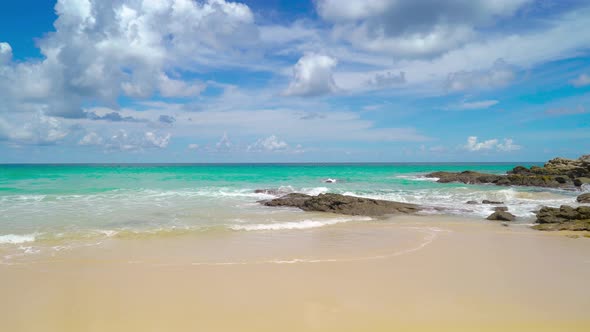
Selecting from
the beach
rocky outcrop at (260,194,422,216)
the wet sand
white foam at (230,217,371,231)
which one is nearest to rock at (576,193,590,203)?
rocky outcrop at (260,194,422,216)

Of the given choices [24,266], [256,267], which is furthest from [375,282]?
[24,266]

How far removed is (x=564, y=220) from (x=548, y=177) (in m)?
25.5

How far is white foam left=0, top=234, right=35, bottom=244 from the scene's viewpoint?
9.50 m

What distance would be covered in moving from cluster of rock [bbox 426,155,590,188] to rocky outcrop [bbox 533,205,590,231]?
2252 cm

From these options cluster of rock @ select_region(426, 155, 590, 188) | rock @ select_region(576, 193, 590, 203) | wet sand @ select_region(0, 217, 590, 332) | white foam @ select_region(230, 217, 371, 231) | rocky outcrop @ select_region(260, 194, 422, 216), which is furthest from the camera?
cluster of rock @ select_region(426, 155, 590, 188)

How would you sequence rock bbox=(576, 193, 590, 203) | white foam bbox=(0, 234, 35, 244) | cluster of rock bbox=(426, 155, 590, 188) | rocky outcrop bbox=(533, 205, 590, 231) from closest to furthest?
white foam bbox=(0, 234, 35, 244) < rocky outcrop bbox=(533, 205, 590, 231) < rock bbox=(576, 193, 590, 203) < cluster of rock bbox=(426, 155, 590, 188)

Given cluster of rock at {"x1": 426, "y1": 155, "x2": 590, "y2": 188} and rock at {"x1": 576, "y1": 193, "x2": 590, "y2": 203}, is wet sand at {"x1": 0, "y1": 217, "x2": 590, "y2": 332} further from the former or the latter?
cluster of rock at {"x1": 426, "y1": 155, "x2": 590, "y2": 188}

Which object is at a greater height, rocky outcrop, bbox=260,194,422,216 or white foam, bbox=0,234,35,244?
rocky outcrop, bbox=260,194,422,216

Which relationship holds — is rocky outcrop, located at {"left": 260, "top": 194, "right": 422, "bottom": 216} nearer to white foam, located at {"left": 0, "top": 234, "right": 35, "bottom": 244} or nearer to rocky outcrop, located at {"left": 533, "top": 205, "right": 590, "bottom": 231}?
rocky outcrop, located at {"left": 533, "top": 205, "right": 590, "bottom": 231}

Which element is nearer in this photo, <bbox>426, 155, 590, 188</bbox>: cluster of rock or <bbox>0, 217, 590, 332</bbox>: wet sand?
<bbox>0, 217, 590, 332</bbox>: wet sand

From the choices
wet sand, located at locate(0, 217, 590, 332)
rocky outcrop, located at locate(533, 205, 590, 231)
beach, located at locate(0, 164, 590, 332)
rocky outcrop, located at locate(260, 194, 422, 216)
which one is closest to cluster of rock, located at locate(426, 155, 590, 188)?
rocky outcrop, located at locate(533, 205, 590, 231)

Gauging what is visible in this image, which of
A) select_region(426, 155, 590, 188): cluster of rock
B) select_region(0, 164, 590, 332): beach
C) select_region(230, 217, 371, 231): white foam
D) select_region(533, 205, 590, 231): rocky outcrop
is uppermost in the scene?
select_region(426, 155, 590, 188): cluster of rock

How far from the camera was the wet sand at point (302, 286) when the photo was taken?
475 cm

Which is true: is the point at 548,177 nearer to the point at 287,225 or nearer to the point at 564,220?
the point at 564,220
